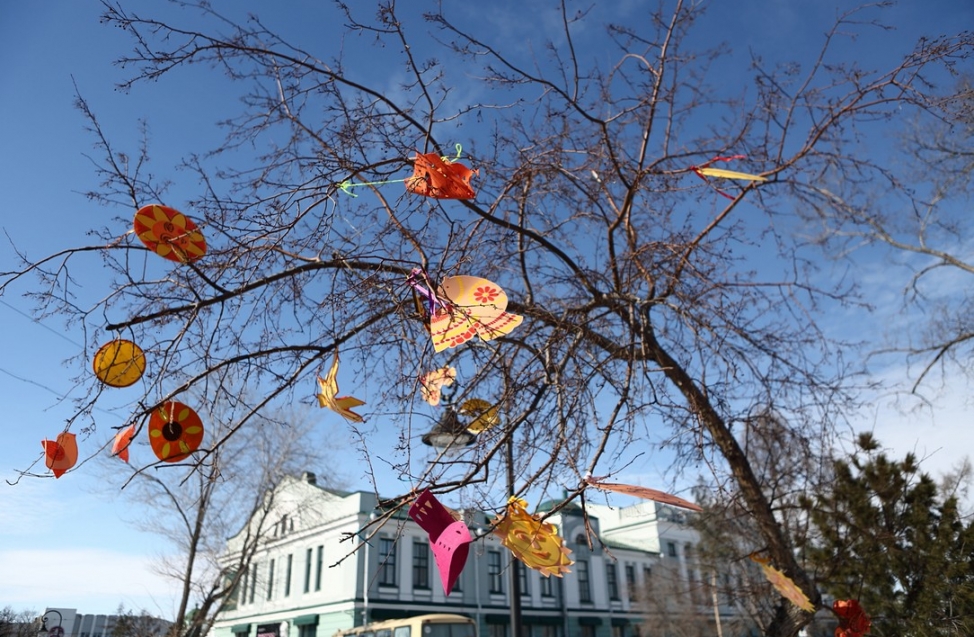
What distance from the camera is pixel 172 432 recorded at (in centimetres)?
372

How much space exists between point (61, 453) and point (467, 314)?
2.28m

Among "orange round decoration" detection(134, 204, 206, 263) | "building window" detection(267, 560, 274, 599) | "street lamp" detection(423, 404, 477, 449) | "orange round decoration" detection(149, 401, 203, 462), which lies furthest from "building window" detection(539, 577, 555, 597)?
→ "orange round decoration" detection(134, 204, 206, 263)

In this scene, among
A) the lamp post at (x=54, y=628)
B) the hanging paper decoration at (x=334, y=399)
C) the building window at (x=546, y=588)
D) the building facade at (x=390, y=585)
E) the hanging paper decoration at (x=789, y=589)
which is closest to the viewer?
the hanging paper decoration at (x=334, y=399)

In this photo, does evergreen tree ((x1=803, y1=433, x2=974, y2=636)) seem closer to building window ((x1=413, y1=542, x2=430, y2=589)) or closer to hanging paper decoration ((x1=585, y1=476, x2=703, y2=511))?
hanging paper decoration ((x1=585, y1=476, x2=703, y2=511))

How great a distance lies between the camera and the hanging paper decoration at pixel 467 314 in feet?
11.2

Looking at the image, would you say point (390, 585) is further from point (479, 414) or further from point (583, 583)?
point (479, 414)

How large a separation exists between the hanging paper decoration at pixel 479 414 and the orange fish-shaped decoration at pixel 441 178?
4.56ft

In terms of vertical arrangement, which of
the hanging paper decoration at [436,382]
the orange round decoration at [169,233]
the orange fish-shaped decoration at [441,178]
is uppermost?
the orange fish-shaped decoration at [441,178]

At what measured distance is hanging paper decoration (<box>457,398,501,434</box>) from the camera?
4430 millimetres

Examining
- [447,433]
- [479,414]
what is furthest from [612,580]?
[447,433]

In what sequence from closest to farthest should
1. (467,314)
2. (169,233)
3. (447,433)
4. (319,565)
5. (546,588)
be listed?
(467,314) < (169,233) < (447,433) < (319,565) < (546,588)

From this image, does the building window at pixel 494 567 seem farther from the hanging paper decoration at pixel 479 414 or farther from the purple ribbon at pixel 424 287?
the purple ribbon at pixel 424 287

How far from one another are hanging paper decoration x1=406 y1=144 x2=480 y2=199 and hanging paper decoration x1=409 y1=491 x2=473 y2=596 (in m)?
1.63

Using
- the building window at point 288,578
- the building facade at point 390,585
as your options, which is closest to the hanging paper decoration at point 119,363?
the building facade at point 390,585
